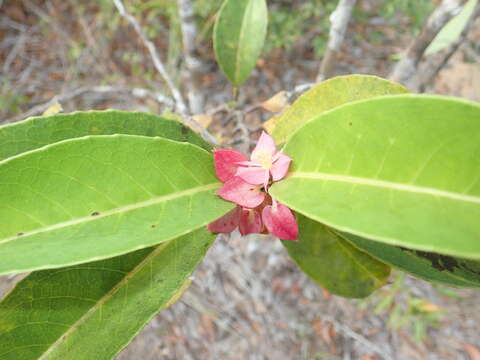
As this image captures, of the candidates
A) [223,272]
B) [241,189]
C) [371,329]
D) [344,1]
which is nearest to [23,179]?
[241,189]

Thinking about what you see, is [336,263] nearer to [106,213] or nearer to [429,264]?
[429,264]

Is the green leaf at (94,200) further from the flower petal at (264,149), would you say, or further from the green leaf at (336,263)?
the green leaf at (336,263)

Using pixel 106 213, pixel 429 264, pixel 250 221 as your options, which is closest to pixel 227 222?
pixel 250 221

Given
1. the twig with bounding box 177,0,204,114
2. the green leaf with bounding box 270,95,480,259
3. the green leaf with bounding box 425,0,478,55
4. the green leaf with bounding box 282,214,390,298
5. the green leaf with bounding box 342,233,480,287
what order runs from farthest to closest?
the twig with bounding box 177,0,204,114 < the green leaf with bounding box 425,0,478,55 < the green leaf with bounding box 282,214,390,298 < the green leaf with bounding box 342,233,480,287 < the green leaf with bounding box 270,95,480,259

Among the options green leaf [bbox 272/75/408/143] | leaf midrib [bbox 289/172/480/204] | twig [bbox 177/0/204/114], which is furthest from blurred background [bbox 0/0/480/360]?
leaf midrib [bbox 289/172/480/204]

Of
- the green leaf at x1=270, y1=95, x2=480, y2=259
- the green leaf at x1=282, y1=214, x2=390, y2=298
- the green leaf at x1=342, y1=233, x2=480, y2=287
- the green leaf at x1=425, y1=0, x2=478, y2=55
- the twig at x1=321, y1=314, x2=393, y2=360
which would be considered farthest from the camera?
the twig at x1=321, y1=314, x2=393, y2=360

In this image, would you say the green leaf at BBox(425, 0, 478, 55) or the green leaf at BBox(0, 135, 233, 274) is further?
the green leaf at BBox(425, 0, 478, 55)

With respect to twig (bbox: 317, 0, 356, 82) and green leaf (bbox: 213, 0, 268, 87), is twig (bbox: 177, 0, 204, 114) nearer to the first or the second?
green leaf (bbox: 213, 0, 268, 87)
